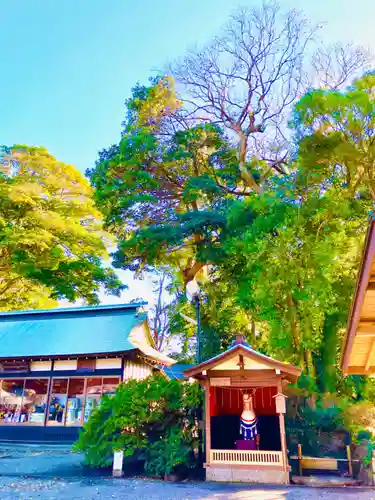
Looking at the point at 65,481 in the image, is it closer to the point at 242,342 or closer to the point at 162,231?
the point at 242,342

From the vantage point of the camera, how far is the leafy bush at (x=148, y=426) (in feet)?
28.1

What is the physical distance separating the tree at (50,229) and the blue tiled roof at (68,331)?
318cm

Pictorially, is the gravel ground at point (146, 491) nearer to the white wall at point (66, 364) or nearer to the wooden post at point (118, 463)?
the wooden post at point (118, 463)

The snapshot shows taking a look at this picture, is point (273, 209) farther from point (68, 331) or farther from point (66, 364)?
point (68, 331)

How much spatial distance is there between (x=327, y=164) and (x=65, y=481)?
36.1 feet

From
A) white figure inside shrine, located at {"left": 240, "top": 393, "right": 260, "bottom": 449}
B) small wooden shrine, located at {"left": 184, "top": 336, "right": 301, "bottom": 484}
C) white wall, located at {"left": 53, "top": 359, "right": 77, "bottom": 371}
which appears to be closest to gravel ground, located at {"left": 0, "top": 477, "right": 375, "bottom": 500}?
small wooden shrine, located at {"left": 184, "top": 336, "right": 301, "bottom": 484}

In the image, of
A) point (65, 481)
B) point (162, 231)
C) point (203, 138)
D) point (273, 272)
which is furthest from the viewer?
point (203, 138)

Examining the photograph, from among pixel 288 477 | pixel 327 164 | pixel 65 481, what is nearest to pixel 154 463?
pixel 65 481

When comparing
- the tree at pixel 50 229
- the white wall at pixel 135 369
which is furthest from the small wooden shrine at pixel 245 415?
the tree at pixel 50 229

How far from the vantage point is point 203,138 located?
16875 mm

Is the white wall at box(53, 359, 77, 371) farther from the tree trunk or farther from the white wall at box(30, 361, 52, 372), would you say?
the tree trunk

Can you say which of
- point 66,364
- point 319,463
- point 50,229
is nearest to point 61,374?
point 66,364

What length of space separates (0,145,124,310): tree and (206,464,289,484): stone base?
1428cm

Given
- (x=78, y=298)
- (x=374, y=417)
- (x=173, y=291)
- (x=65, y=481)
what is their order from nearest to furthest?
(x=65, y=481) → (x=374, y=417) → (x=78, y=298) → (x=173, y=291)
